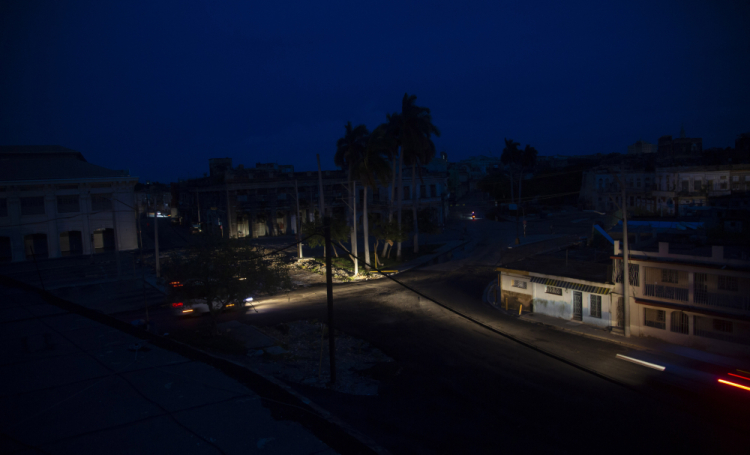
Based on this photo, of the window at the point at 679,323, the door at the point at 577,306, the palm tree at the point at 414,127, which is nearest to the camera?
the window at the point at 679,323

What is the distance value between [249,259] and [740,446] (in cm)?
1757

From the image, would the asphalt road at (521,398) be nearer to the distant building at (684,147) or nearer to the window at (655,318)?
the window at (655,318)

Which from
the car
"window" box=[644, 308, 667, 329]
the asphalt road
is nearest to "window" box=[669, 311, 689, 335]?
"window" box=[644, 308, 667, 329]

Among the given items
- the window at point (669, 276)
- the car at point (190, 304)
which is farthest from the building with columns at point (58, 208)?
the window at point (669, 276)

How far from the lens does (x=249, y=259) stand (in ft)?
63.8

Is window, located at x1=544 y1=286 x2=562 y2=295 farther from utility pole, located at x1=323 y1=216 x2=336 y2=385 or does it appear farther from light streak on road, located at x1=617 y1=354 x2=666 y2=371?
utility pole, located at x1=323 y1=216 x2=336 y2=385

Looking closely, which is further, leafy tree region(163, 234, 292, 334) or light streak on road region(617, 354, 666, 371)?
leafy tree region(163, 234, 292, 334)

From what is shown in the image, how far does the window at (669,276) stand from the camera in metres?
19.2

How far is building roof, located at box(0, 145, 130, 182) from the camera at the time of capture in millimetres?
43688

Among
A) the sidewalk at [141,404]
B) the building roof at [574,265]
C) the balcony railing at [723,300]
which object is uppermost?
the building roof at [574,265]

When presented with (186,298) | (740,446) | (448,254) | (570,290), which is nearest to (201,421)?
(186,298)

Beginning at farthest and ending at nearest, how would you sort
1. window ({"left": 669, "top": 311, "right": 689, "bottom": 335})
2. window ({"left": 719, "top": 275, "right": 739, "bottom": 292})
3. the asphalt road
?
window ({"left": 669, "top": 311, "right": 689, "bottom": 335}), window ({"left": 719, "top": 275, "right": 739, "bottom": 292}), the asphalt road

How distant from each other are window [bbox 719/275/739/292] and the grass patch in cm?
1981

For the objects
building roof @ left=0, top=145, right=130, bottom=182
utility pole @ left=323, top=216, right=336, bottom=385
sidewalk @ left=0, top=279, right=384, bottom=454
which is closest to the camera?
sidewalk @ left=0, top=279, right=384, bottom=454
